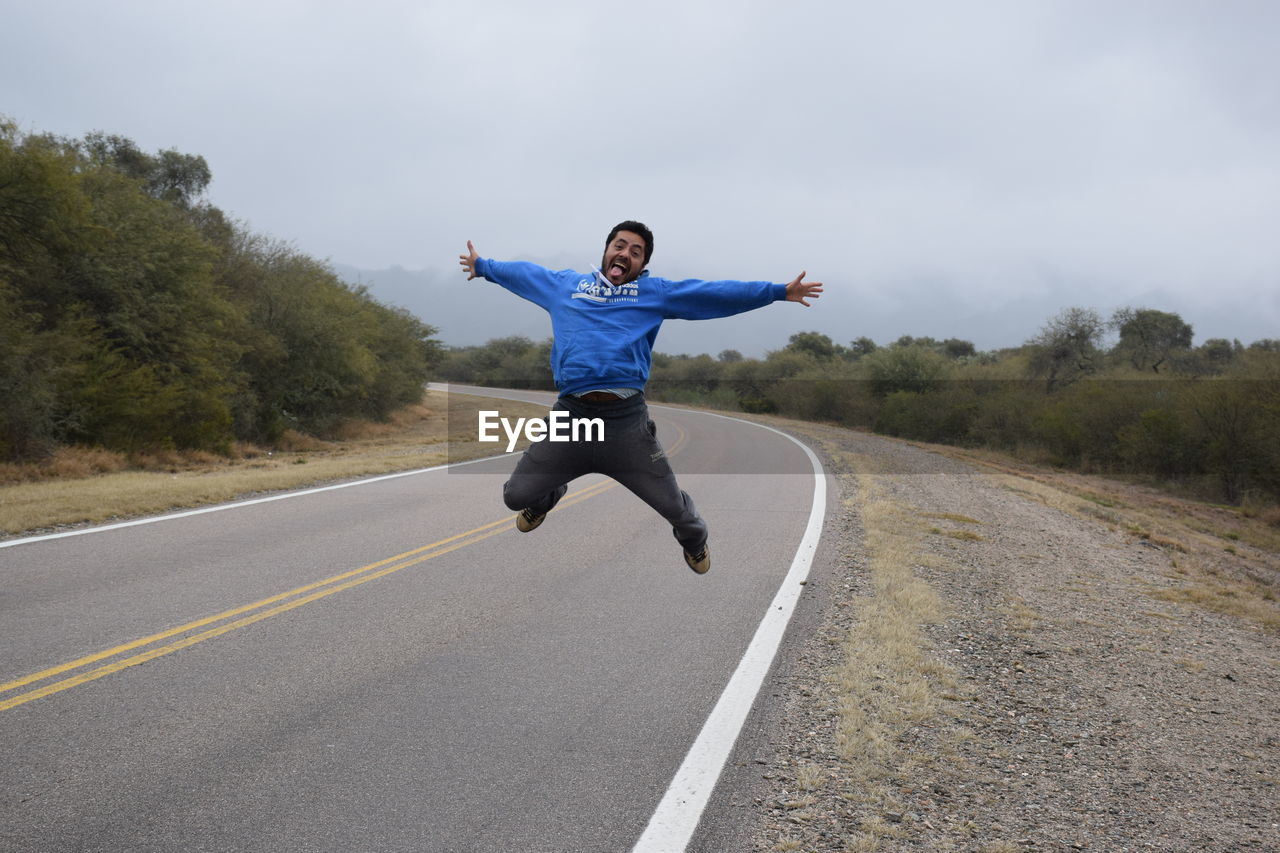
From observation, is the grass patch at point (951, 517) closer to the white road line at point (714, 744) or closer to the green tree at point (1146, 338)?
the white road line at point (714, 744)

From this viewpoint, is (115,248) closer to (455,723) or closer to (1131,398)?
(455,723)

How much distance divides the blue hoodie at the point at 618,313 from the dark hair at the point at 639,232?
126 mm

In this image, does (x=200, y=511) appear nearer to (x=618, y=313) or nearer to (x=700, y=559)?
(x=700, y=559)

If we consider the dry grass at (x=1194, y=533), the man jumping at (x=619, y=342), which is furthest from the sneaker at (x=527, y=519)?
the dry grass at (x=1194, y=533)

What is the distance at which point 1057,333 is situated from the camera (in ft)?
151

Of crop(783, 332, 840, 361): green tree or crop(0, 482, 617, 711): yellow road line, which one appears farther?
crop(783, 332, 840, 361): green tree

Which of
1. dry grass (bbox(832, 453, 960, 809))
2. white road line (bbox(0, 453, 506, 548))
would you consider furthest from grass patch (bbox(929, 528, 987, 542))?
white road line (bbox(0, 453, 506, 548))

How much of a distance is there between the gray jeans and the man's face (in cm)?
68

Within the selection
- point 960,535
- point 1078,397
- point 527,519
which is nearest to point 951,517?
point 960,535

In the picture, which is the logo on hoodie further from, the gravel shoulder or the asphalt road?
the gravel shoulder

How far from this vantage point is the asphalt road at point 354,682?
12.1ft

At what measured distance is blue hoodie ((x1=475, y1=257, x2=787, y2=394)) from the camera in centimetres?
498

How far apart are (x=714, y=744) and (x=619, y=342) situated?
2.16 m

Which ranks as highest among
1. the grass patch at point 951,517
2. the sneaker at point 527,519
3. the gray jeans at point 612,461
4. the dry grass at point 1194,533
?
the gray jeans at point 612,461
